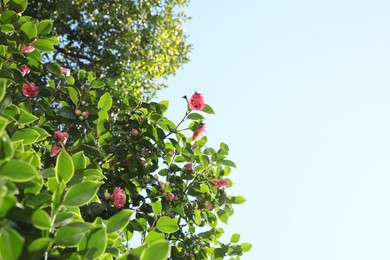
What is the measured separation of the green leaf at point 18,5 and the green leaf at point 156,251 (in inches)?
86.8

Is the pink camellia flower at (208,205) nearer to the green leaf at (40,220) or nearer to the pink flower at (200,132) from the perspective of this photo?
the pink flower at (200,132)

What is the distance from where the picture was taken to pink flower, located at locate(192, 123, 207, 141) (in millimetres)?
3500

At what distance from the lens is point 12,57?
2816 millimetres

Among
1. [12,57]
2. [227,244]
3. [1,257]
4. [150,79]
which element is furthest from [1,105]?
[150,79]

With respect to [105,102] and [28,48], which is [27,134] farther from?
[105,102]

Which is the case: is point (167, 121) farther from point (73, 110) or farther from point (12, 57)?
point (12, 57)

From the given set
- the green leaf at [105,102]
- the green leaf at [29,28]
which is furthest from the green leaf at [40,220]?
the green leaf at [105,102]

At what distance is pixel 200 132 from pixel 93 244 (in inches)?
93.7

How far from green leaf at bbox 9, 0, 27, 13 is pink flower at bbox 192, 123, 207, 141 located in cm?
139

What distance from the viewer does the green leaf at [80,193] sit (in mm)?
1229

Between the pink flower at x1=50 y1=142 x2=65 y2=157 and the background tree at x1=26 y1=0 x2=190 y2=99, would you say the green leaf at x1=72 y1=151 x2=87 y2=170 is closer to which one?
the pink flower at x1=50 y1=142 x2=65 y2=157

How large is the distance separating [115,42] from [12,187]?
690 cm

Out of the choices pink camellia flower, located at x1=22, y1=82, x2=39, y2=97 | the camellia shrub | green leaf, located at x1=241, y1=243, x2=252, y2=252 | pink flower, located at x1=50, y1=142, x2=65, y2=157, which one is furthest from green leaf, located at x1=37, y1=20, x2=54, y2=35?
green leaf, located at x1=241, y1=243, x2=252, y2=252

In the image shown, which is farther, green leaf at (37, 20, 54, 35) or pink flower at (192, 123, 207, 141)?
pink flower at (192, 123, 207, 141)
